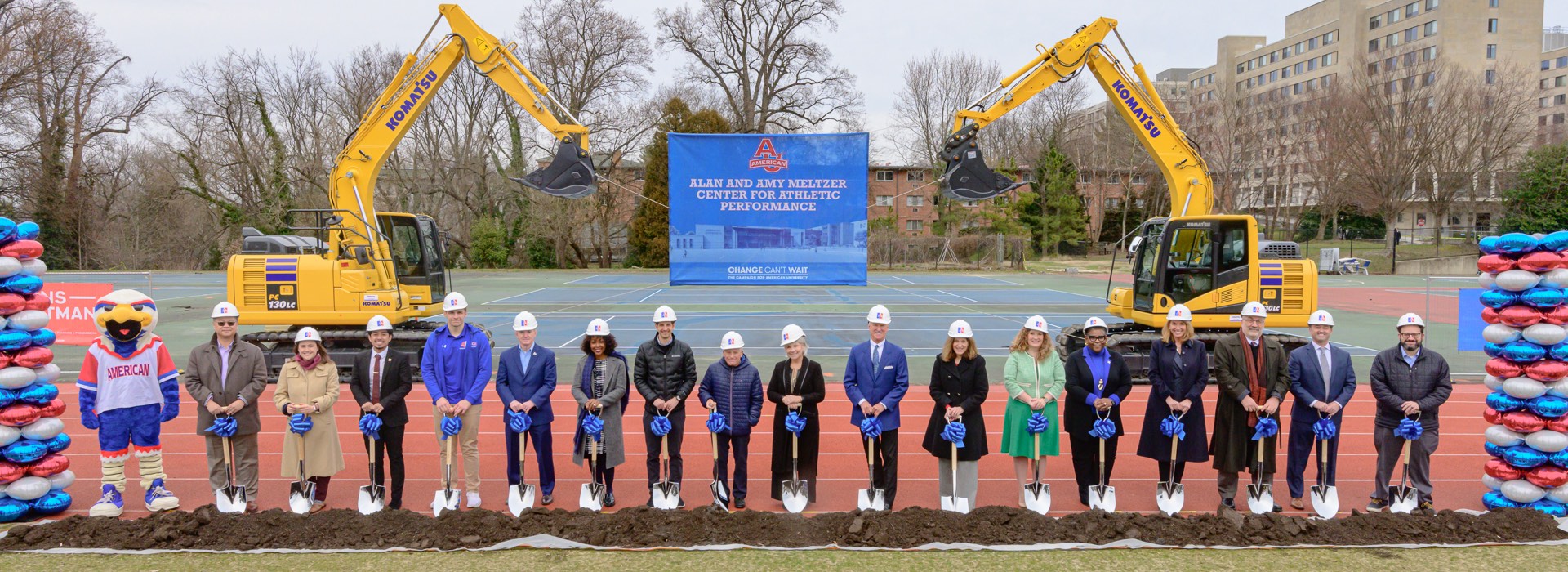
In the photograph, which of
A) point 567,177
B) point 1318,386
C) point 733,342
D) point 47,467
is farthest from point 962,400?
point 47,467

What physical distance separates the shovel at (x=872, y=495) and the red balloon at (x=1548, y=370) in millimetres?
5107

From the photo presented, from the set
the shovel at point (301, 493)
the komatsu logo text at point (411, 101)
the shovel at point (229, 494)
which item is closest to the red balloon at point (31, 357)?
the shovel at point (229, 494)

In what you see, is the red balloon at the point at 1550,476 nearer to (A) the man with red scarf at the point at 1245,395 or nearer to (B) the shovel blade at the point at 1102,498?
(A) the man with red scarf at the point at 1245,395

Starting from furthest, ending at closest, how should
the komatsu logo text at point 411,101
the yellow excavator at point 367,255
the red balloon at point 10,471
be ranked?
the komatsu logo text at point 411,101, the yellow excavator at point 367,255, the red balloon at point 10,471

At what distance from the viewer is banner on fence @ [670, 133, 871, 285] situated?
33.1 ft

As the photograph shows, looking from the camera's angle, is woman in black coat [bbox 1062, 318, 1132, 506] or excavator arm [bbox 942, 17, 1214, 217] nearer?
woman in black coat [bbox 1062, 318, 1132, 506]

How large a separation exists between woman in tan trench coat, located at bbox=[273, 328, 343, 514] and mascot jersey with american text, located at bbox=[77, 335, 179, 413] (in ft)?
3.16

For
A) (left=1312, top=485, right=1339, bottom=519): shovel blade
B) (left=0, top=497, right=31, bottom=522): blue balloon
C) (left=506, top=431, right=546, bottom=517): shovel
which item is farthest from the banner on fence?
(left=0, top=497, right=31, bottom=522): blue balloon

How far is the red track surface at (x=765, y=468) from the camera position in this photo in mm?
7625

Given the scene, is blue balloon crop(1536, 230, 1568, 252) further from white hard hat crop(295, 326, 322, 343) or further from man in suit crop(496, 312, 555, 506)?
white hard hat crop(295, 326, 322, 343)

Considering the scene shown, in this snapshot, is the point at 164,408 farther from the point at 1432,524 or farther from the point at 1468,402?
the point at 1468,402

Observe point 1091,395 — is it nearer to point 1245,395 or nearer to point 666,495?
point 1245,395

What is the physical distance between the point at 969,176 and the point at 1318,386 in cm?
524

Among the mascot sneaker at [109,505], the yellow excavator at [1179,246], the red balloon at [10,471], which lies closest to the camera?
the red balloon at [10,471]
